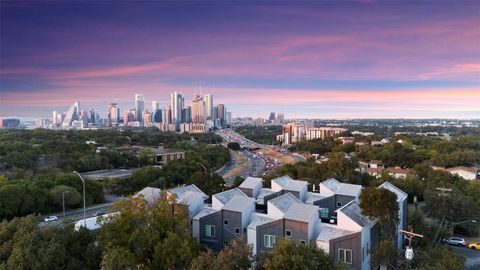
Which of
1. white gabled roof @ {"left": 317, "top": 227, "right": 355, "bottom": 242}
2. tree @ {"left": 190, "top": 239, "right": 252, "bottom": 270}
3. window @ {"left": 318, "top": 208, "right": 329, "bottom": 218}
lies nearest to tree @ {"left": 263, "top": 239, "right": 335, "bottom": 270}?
tree @ {"left": 190, "top": 239, "right": 252, "bottom": 270}

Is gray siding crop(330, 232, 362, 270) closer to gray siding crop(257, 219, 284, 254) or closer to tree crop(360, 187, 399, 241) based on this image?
tree crop(360, 187, 399, 241)

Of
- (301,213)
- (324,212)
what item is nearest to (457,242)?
(324,212)

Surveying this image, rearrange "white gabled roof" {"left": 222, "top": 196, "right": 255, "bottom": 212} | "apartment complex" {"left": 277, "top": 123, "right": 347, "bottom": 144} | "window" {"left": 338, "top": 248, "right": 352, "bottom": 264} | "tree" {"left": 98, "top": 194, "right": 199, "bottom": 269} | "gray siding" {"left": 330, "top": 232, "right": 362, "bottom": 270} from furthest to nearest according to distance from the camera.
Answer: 1. "apartment complex" {"left": 277, "top": 123, "right": 347, "bottom": 144}
2. "white gabled roof" {"left": 222, "top": 196, "right": 255, "bottom": 212}
3. "window" {"left": 338, "top": 248, "right": 352, "bottom": 264}
4. "gray siding" {"left": 330, "top": 232, "right": 362, "bottom": 270}
5. "tree" {"left": 98, "top": 194, "right": 199, "bottom": 269}

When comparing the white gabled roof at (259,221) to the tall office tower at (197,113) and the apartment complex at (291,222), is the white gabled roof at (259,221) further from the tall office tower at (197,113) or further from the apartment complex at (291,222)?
the tall office tower at (197,113)

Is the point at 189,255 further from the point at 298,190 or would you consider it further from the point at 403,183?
the point at 403,183

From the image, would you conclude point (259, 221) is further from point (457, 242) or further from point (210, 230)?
point (457, 242)

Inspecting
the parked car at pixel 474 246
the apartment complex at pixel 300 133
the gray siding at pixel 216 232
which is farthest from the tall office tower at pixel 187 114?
the gray siding at pixel 216 232
